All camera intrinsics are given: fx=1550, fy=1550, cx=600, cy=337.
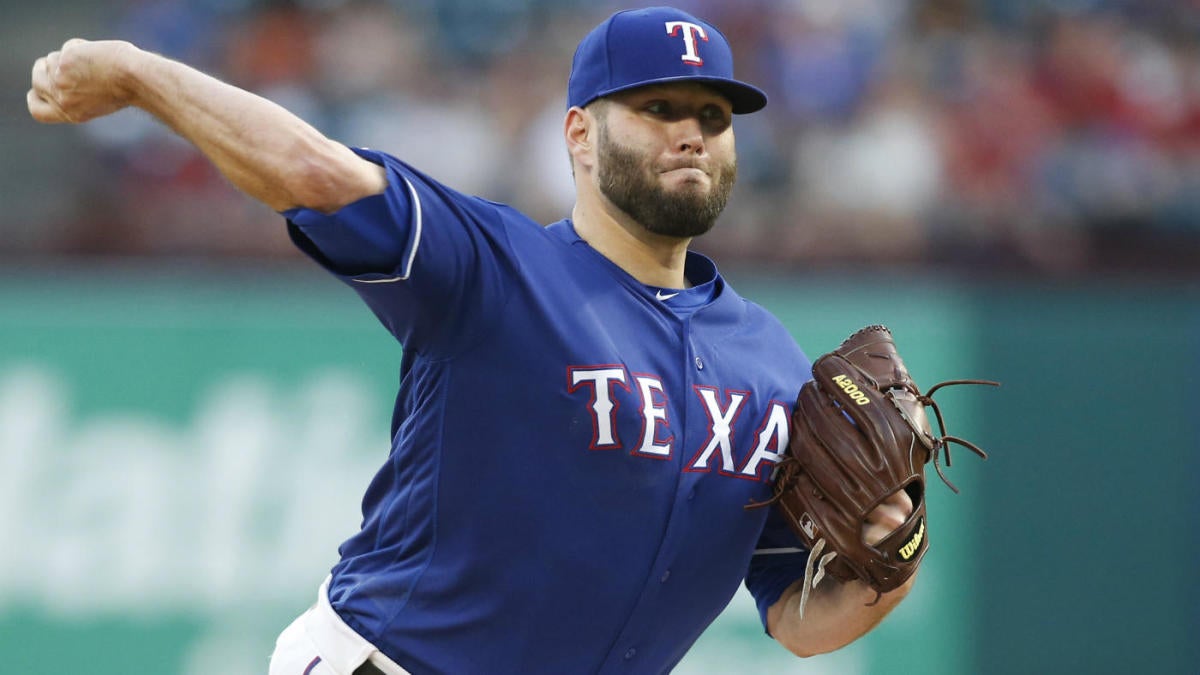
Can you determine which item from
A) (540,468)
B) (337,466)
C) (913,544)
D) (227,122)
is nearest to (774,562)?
(913,544)

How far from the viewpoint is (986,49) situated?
29.0 ft

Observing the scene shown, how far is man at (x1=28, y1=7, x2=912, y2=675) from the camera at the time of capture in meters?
2.73

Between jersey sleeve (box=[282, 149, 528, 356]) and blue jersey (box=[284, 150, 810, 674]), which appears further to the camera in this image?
blue jersey (box=[284, 150, 810, 674])

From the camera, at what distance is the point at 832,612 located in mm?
3494

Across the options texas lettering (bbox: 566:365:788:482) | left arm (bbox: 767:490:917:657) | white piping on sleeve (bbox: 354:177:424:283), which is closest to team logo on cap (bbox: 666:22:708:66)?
texas lettering (bbox: 566:365:788:482)

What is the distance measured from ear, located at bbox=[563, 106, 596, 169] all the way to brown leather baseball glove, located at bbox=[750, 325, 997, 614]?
2.27 feet

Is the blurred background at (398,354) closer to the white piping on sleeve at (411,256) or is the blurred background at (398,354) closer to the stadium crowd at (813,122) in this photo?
the stadium crowd at (813,122)

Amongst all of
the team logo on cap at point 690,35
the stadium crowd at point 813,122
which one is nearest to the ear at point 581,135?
the team logo on cap at point 690,35

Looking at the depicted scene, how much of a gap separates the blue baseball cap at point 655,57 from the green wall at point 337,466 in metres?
3.43

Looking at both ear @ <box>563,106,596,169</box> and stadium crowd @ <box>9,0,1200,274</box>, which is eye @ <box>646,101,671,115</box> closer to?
ear @ <box>563,106,596,169</box>

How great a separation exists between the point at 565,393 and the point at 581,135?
2.24 ft

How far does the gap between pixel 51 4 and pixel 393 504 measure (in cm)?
724

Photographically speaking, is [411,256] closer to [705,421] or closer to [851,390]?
[705,421]

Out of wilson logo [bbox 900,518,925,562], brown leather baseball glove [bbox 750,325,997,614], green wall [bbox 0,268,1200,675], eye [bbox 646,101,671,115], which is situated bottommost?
green wall [bbox 0,268,1200,675]
